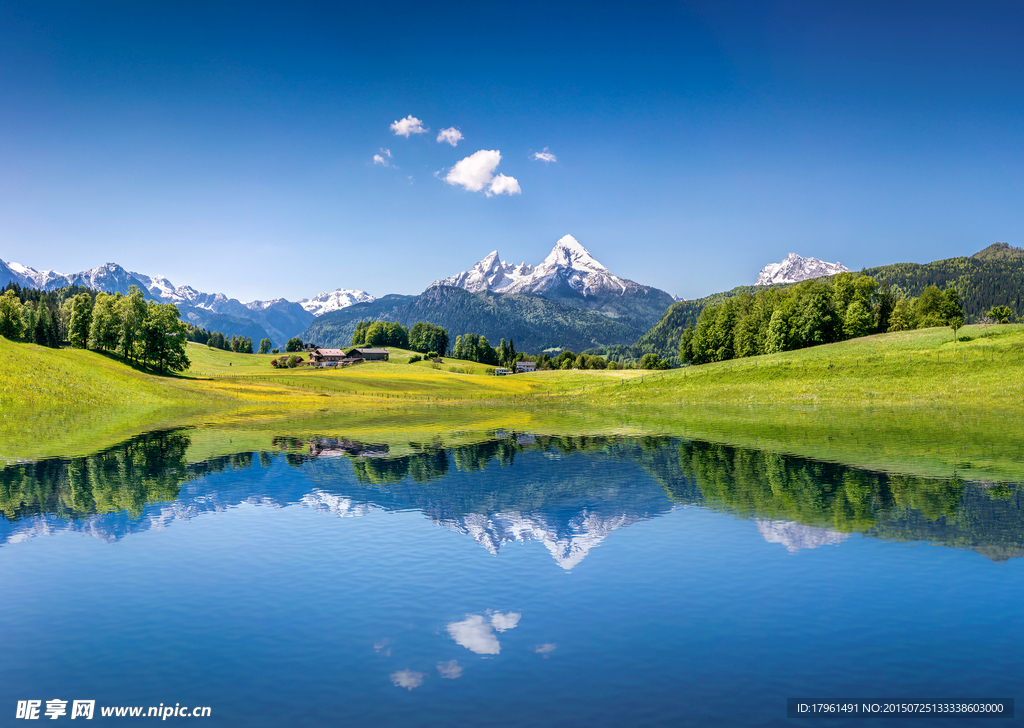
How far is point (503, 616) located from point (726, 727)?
5.78m

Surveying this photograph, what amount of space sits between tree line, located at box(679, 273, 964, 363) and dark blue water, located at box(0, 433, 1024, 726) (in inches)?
3604

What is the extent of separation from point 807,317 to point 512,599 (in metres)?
117

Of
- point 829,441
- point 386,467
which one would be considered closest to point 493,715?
point 386,467

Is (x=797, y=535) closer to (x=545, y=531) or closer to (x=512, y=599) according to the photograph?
(x=545, y=531)

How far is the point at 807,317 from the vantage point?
116m

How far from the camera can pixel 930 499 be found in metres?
23.8

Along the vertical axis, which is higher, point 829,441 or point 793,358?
point 793,358

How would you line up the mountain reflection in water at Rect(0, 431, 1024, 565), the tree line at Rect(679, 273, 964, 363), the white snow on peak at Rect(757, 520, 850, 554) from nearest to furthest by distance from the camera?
the white snow on peak at Rect(757, 520, 850, 554), the mountain reflection in water at Rect(0, 431, 1024, 565), the tree line at Rect(679, 273, 964, 363)

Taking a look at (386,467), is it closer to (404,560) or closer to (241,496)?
(241,496)

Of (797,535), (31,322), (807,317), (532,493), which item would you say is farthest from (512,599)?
(31,322)

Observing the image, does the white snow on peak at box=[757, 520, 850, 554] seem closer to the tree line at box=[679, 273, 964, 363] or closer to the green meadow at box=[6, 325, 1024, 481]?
the green meadow at box=[6, 325, 1024, 481]

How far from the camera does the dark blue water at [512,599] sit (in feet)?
36.6

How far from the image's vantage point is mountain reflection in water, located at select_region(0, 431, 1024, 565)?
21.0m

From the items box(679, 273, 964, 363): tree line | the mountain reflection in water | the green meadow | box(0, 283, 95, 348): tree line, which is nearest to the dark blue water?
the mountain reflection in water
